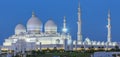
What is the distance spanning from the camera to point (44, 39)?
102m

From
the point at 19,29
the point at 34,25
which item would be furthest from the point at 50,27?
the point at 19,29

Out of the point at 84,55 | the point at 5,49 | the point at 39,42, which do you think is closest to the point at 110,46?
the point at 39,42

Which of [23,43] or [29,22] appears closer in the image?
[23,43]

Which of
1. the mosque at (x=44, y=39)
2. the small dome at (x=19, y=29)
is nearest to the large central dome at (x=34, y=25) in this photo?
the mosque at (x=44, y=39)

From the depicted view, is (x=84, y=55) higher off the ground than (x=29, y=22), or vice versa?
(x=29, y=22)

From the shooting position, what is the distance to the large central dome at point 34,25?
103875 mm

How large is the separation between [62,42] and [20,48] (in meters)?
8.44

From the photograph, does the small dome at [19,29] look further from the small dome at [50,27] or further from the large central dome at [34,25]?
the small dome at [50,27]

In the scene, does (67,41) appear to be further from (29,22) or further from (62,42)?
(29,22)

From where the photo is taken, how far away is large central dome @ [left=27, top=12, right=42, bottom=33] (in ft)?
341

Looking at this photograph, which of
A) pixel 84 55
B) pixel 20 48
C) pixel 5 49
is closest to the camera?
pixel 84 55

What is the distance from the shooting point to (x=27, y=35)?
104 meters

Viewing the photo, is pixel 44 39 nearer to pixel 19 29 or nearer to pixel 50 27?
pixel 50 27

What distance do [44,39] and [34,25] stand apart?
366cm
